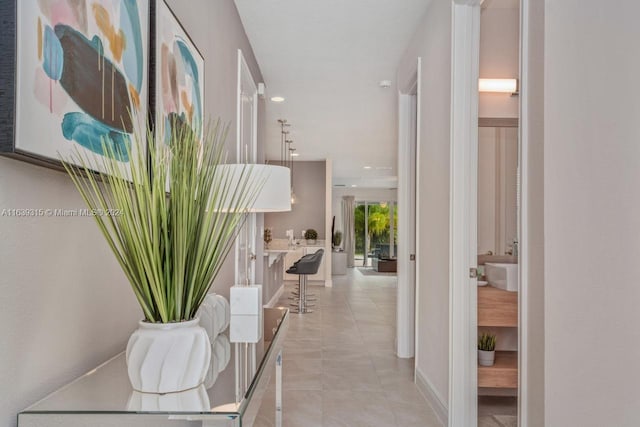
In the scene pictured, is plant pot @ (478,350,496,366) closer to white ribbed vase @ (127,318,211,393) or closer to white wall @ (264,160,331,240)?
white ribbed vase @ (127,318,211,393)

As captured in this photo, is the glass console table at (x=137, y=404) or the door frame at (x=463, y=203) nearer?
the glass console table at (x=137, y=404)

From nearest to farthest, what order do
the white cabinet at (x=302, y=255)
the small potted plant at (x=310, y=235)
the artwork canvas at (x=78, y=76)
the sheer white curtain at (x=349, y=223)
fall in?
the artwork canvas at (x=78, y=76), the white cabinet at (x=302, y=255), the small potted plant at (x=310, y=235), the sheer white curtain at (x=349, y=223)

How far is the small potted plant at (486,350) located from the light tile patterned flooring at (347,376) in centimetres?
Answer: 47

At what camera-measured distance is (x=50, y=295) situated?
3.67ft

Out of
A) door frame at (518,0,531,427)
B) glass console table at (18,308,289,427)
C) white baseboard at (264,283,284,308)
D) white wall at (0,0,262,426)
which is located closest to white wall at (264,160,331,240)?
white baseboard at (264,283,284,308)

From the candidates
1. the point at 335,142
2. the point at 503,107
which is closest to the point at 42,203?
the point at 503,107

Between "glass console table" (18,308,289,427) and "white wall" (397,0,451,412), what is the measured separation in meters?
1.79

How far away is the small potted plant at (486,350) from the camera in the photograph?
2.89 m

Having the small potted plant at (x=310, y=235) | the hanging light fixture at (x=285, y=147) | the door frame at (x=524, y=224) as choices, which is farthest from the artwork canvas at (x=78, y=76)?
the small potted plant at (x=310, y=235)

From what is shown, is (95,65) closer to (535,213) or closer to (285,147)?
(535,213)

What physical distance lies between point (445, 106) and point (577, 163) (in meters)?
1.50

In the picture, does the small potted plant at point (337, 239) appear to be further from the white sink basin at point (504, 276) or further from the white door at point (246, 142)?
the white sink basin at point (504, 276)

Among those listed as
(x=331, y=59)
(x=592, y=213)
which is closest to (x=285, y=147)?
(x=331, y=59)

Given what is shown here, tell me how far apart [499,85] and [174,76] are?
7.98 ft
